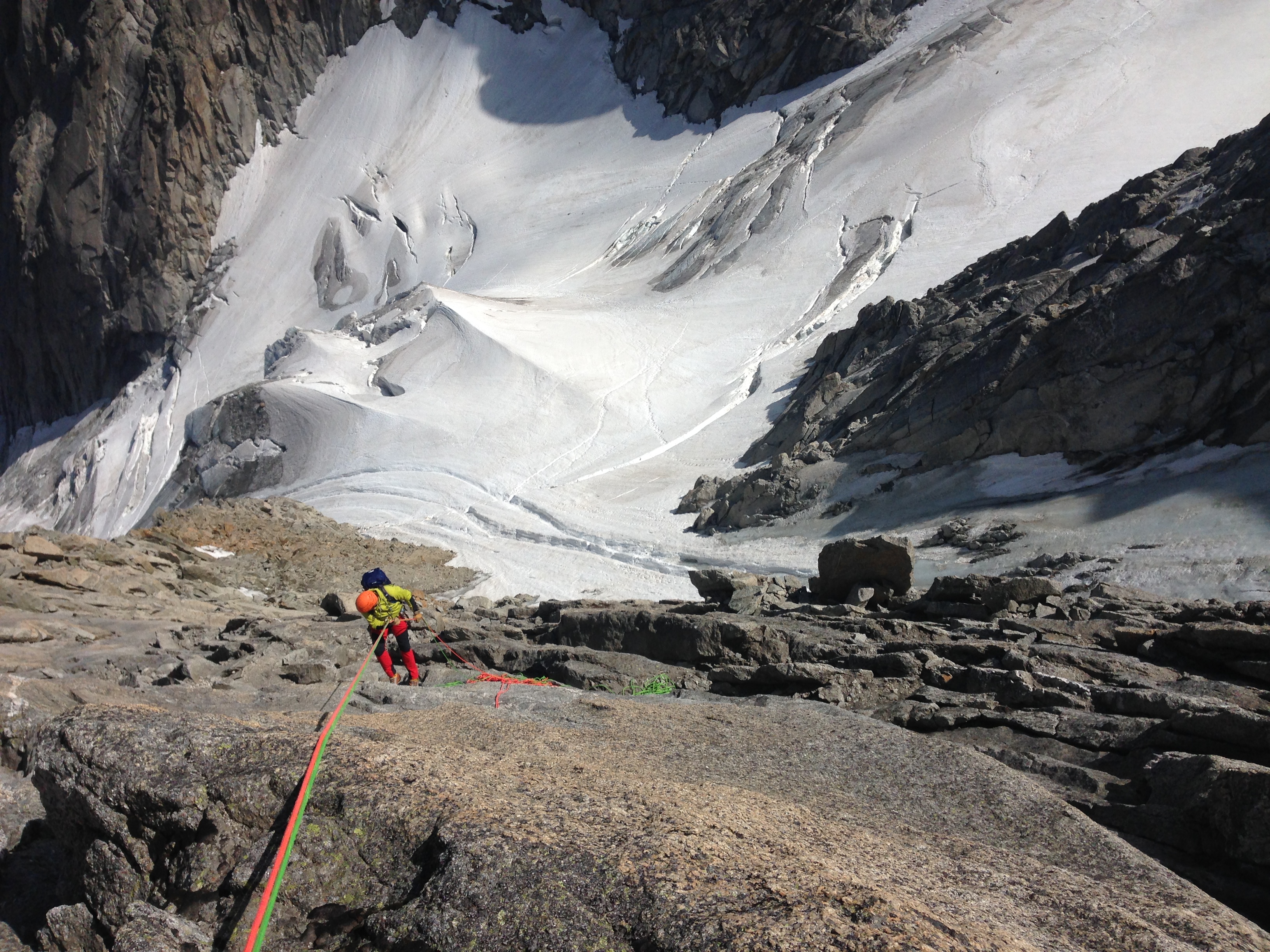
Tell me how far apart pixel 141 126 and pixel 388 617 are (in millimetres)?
55726

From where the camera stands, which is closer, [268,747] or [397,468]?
[268,747]

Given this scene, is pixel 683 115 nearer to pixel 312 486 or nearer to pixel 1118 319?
pixel 312 486

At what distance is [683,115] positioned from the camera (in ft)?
177

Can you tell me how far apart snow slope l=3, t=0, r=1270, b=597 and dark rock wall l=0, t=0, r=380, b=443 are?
10.5 feet

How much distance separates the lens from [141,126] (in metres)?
49.5

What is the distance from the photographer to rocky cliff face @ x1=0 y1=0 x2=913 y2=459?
49500 mm

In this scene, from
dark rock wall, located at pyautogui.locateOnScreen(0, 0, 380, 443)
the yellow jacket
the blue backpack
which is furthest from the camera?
dark rock wall, located at pyautogui.locateOnScreen(0, 0, 380, 443)

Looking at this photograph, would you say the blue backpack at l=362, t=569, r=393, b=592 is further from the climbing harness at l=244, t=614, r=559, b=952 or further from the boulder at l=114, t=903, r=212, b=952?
the boulder at l=114, t=903, r=212, b=952

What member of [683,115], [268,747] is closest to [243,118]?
[683,115]

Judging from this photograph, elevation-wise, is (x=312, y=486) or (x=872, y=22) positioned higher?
(x=872, y=22)

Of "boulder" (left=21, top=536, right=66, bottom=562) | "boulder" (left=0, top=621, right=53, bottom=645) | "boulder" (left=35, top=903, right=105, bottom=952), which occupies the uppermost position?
"boulder" (left=21, top=536, right=66, bottom=562)

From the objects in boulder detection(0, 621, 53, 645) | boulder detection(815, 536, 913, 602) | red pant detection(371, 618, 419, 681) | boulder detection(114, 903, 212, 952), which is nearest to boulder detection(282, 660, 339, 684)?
red pant detection(371, 618, 419, 681)

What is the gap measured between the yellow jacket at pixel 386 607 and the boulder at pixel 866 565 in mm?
5807

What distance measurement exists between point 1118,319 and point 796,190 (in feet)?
80.4
